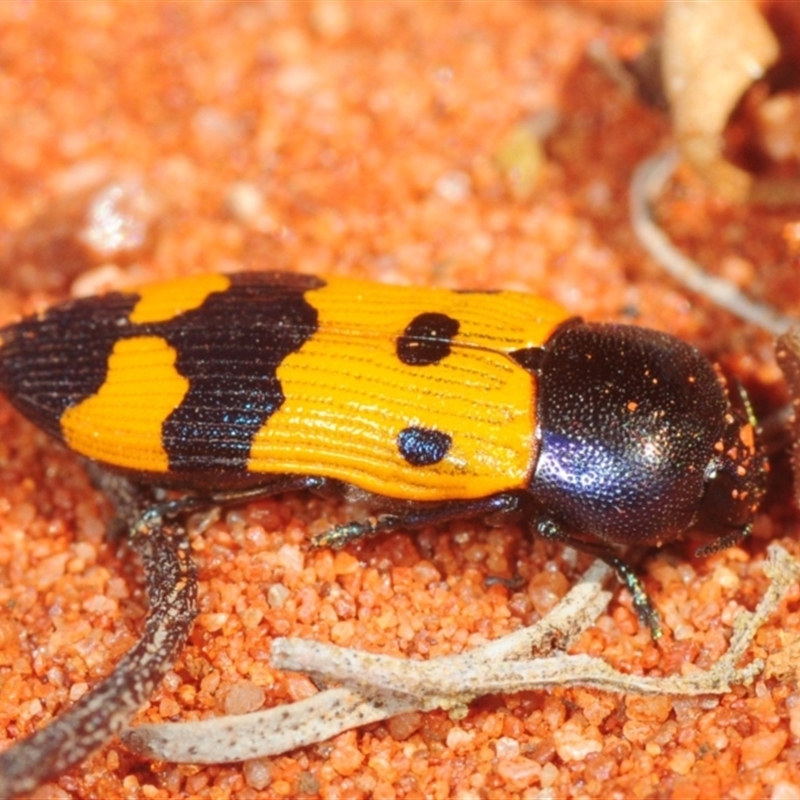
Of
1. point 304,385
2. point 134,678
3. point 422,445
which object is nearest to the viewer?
point 134,678

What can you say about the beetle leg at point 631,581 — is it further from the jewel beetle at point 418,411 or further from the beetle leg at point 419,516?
the beetle leg at point 419,516

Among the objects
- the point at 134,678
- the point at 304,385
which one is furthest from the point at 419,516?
the point at 134,678

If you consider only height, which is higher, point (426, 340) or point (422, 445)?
point (426, 340)

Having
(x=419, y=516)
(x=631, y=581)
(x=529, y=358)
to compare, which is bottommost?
(x=631, y=581)

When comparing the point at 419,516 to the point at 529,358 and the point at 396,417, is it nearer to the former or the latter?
the point at 396,417

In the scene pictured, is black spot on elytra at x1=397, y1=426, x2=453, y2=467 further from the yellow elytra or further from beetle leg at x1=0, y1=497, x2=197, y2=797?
beetle leg at x1=0, y1=497, x2=197, y2=797

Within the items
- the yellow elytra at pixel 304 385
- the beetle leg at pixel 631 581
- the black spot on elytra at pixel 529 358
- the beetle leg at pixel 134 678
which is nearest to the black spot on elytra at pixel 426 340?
the yellow elytra at pixel 304 385

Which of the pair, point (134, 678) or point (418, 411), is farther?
point (418, 411)
